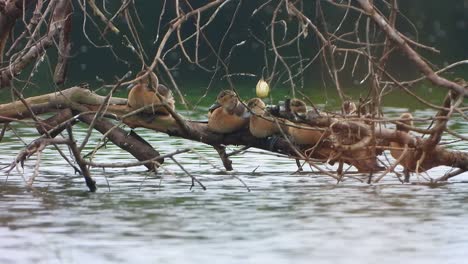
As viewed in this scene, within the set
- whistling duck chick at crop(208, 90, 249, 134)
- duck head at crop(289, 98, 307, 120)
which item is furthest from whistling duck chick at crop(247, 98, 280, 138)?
duck head at crop(289, 98, 307, 120)

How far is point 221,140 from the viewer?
1221 centimetres

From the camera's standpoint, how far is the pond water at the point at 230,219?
8.20 m

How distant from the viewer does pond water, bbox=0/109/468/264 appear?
8.20 meters

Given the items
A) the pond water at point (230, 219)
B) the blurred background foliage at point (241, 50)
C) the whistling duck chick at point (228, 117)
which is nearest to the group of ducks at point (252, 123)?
the whistling duck chick at point (228, 117)

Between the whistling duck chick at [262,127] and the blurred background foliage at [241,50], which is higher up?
the whistling duck chick at [262,127]

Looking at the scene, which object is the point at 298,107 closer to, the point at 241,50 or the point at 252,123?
the point at 252,123

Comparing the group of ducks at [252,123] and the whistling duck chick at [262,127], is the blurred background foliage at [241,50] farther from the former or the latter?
the whistling duck chick at [262,127]

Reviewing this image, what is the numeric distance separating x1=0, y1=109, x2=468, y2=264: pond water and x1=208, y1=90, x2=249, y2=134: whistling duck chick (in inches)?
18.3

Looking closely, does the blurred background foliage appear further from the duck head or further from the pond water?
the pond water

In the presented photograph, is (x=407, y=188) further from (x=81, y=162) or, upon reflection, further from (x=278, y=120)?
(x=81, y=162)

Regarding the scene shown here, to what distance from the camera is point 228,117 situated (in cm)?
1216

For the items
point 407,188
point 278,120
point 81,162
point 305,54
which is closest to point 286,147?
point 278,120

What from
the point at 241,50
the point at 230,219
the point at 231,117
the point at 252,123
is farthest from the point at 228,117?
the point at 241,50

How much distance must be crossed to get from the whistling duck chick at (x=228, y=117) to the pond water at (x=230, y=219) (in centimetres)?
46
